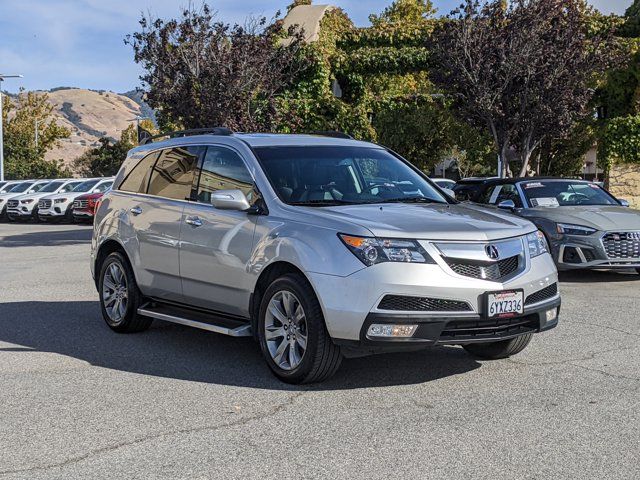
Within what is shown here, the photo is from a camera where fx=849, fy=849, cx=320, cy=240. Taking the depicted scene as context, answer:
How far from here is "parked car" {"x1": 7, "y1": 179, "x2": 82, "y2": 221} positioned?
3312cm

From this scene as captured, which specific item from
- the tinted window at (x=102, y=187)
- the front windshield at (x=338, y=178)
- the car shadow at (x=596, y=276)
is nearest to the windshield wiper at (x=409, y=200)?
the front windshield at (x=338, y=178)

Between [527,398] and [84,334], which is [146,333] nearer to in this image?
[84,334]

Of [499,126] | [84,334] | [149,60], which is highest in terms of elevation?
[149,60]

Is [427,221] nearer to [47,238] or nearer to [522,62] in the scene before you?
[522,62]

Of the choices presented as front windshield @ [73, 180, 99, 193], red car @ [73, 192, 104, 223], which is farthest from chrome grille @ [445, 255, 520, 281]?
front windshield @ [73, 180, 99, 193]

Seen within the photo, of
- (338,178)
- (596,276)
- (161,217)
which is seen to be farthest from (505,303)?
(596,276)

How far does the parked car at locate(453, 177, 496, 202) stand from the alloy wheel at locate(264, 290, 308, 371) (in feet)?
25.4

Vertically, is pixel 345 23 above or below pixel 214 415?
above

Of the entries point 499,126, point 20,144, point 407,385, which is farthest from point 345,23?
point 20,144

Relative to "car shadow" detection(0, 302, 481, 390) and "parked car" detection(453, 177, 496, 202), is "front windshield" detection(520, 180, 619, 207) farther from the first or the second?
"car shadow" detection(0, 302, 481, 390)

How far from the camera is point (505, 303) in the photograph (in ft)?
18.7

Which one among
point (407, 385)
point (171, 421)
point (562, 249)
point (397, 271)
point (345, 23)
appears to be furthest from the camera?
point (345, 23)

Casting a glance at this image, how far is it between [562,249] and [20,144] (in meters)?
54.8

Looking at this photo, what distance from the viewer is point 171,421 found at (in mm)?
5105
